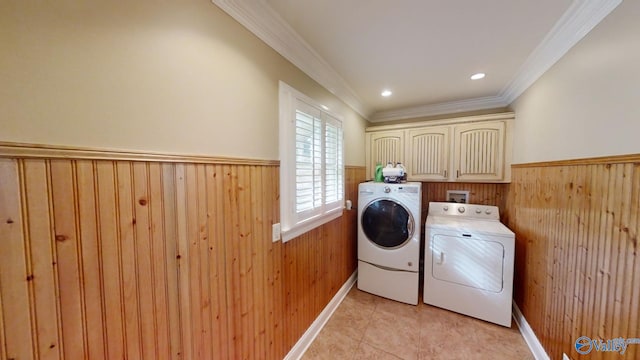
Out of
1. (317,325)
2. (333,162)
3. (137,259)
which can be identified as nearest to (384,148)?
(333,162)

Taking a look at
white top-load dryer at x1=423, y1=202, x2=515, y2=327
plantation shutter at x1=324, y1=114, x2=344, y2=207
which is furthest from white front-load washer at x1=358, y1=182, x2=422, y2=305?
plantation shutter at x1=324, y1=114, x2=344, y2=207

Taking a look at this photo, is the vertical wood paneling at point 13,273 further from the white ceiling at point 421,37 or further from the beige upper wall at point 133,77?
the white ceiling at point 421,37

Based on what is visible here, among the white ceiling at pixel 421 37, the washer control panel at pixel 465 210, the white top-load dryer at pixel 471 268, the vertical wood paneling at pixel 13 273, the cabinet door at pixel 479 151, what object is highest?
the white ceiling at pixel 421 37

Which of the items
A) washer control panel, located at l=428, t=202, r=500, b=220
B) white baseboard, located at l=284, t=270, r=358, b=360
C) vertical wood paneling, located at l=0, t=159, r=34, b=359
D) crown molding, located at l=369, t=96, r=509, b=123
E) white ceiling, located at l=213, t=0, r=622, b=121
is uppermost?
white ceiling, located at l=213, t=0, r=622, b=121

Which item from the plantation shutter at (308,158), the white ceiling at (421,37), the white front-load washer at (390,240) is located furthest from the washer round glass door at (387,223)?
the white ceiling at (421,37)

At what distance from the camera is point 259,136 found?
4.34ft

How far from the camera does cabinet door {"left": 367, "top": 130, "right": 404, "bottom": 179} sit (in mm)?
2959

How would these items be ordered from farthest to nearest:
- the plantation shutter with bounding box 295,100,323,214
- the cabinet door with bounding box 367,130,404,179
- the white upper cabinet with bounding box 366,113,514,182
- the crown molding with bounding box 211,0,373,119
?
the cabinet door with bounding box 367,130,404,179, the white upper cabinet with bounding box 366,113,514,182, the plantation shutter with bounding box 295,100,323,214, the crown molding with bounding box 211,0,373,119

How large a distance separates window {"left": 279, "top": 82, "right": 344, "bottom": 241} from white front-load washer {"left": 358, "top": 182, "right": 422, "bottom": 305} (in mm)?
531

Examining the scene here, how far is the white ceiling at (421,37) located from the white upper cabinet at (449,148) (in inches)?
16.3

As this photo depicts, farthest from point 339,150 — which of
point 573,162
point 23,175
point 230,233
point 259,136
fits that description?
point 23,175

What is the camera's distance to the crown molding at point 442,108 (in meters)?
2.62

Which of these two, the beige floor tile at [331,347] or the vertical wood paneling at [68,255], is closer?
the vertical wood paneling at [68,255]

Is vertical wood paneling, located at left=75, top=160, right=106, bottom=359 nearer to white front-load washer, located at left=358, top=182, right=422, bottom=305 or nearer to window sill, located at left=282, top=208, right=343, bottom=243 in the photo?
window sill, located at left=282, top=208, right=343, bottom=243
